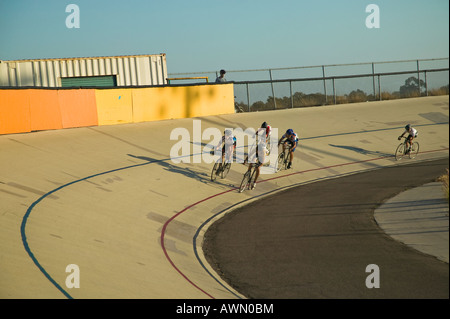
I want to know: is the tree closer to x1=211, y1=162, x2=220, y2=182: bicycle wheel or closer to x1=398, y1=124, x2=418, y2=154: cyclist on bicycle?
x1=398, y1=124, x2=418, y2=154: cyclist on bicycle

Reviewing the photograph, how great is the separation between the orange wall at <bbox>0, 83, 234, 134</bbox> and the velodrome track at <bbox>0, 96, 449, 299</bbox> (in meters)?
0.46

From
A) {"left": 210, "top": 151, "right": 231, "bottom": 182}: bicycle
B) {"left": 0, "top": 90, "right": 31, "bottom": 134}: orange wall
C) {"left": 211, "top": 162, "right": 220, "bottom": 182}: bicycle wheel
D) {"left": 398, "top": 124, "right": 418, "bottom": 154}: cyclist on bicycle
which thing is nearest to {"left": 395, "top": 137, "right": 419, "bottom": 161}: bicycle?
{"left": 398, "top": 124, "right": 418, "bottom": 154}: cyclist on bicycle

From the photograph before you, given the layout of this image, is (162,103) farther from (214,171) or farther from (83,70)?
(83,70)

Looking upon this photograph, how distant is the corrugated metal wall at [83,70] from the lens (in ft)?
82.3

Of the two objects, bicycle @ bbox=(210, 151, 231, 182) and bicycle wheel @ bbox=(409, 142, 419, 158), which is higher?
bicycle @ bbox=(210, 151, 231, 182)

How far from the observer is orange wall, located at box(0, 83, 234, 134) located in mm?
16828

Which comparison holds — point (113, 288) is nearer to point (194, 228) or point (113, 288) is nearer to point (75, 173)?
point (194, 228)

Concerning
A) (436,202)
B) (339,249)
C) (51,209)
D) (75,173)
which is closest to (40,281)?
(51,209)

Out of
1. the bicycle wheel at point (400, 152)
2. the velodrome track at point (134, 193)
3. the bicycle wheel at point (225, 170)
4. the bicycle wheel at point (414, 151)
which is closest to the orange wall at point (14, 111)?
the velodrome track at point (134, 193)

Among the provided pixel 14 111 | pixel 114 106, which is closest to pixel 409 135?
pixel 114 106

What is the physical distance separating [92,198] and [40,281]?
5.56m

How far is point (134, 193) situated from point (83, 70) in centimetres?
1510
